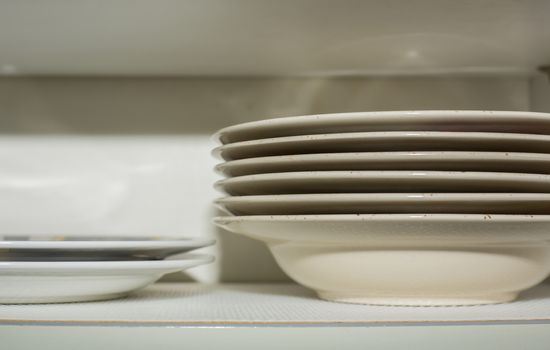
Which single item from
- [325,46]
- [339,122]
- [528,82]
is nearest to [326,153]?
[339,122]

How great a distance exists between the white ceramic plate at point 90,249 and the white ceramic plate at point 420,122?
156 mm

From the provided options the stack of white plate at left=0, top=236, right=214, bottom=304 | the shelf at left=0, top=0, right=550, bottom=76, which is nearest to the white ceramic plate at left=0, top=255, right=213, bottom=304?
the stack of white plate at left=0, top=236, right=214, bottom=304

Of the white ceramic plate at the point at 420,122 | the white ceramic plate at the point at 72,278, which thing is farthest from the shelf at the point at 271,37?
the white ceramic plate at the point at 72,278

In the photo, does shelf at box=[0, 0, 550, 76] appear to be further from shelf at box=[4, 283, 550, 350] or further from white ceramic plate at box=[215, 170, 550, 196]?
shelf at box=[4, 283, 550, 350]

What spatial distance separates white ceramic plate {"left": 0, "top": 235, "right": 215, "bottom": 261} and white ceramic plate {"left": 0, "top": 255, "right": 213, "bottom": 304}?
0.02 m

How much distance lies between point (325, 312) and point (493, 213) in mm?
162

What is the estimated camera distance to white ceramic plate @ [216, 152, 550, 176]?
594mm

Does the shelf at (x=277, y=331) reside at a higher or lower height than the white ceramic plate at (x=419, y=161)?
lower

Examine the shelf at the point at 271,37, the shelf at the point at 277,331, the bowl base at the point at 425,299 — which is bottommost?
the shelf at the point at 277,331

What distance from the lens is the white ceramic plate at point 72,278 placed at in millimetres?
636

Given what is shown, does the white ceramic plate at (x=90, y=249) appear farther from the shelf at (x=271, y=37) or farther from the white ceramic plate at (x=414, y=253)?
Answer: the shelf at (x=271, y=37)

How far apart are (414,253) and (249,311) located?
149 millimetres

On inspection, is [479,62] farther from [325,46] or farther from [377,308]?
[377,308]

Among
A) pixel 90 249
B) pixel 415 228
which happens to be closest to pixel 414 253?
pixel 415 228
